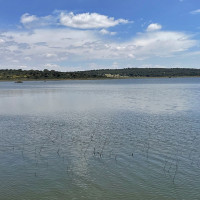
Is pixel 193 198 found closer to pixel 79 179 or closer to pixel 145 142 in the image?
pixel 79 179

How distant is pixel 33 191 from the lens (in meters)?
14.3

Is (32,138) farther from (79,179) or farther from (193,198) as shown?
(193,198)

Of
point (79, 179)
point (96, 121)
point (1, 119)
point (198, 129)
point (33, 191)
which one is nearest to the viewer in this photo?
point (33, 191)

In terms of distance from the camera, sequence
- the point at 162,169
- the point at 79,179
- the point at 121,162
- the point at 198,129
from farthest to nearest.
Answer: the point at 198,129 < the point at 121,162 < the point at 162,169 < the point at 79,179

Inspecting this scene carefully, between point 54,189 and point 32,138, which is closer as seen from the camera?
point 54,189

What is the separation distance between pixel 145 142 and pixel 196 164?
237 inches

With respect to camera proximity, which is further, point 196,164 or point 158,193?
point 196,164

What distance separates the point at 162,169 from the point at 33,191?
313 inches

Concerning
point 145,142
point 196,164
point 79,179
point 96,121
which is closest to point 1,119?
point 96,121

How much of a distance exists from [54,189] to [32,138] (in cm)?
1155

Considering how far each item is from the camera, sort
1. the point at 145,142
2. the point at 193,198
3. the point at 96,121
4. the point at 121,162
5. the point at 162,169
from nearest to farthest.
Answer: the point at 193,198
the point at 162,169
the point at 121,162
the point at 145,142
the point at 96,121

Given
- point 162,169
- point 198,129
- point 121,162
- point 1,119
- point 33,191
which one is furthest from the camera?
point 1,119

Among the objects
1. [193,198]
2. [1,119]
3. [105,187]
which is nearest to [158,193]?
[193,198]

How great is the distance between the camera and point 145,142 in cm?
2328
